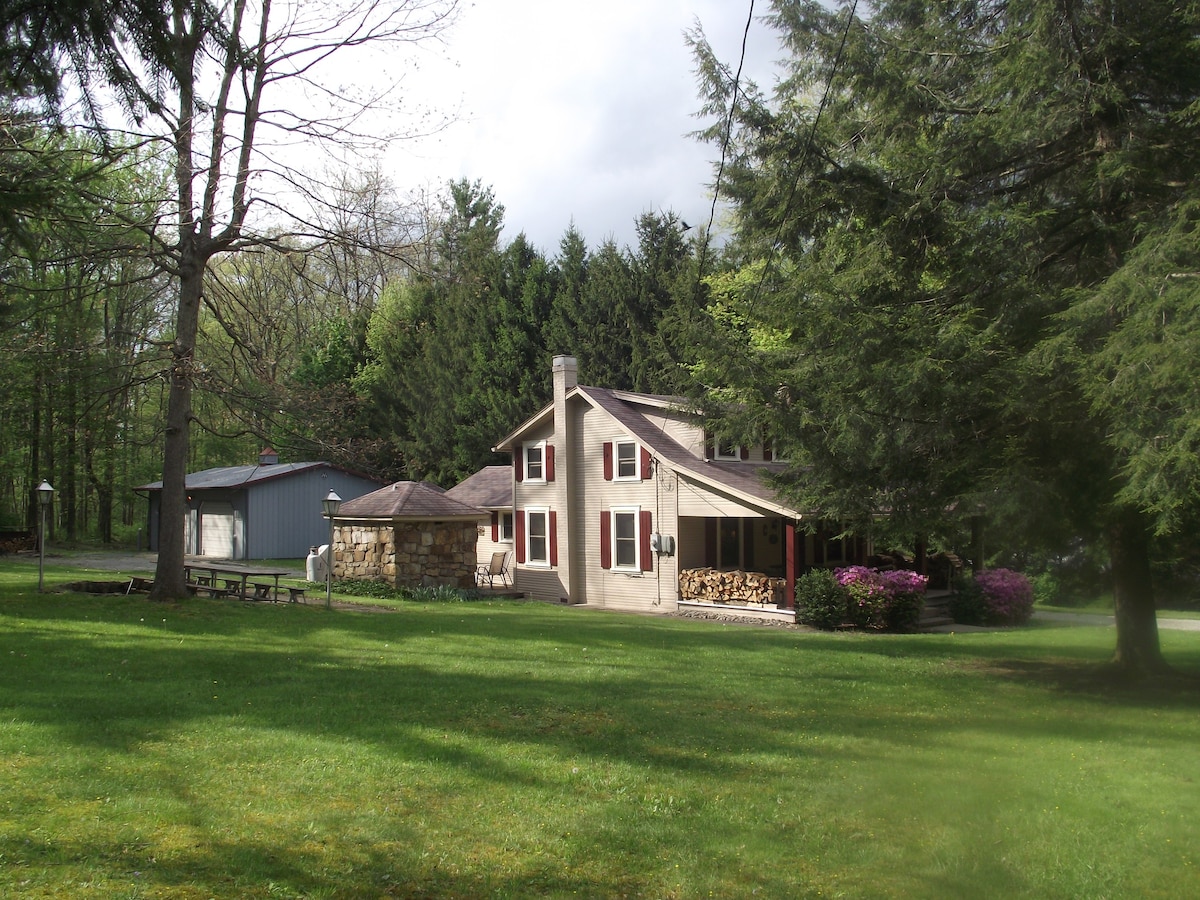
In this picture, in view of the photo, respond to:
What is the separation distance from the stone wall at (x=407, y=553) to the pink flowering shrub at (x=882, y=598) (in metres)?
10.5

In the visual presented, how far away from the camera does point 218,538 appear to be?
3797 centimetres

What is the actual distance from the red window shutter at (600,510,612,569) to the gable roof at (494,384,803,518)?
2.38 m

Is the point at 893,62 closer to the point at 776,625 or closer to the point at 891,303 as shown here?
the point at 891,303

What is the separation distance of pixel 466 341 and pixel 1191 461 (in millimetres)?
35409

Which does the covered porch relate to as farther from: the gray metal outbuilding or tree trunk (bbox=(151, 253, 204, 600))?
the gray metal outbuilding

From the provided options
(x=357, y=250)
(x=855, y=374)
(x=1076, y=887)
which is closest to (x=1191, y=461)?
(x=855, y=374)

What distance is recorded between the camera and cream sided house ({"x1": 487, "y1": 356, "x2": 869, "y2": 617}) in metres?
23.5

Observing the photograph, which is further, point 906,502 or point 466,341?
point 466,341

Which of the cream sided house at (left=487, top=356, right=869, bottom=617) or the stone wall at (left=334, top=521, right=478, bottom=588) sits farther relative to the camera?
the stone wall at (left=334, top=521, right=478, bottom=588)

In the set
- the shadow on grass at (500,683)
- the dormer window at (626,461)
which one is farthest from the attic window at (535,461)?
the shadow on grass at (500,683)

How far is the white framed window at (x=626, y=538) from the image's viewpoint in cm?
2509

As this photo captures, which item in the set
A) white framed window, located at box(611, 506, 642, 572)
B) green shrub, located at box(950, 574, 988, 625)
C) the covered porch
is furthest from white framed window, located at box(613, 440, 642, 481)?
green shrub, located at box(950, 574, 988, 625)

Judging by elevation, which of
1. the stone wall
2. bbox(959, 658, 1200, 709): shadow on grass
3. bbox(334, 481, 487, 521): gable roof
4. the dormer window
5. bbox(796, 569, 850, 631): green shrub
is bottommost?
bbox(959, 658, 1200, 709): shadow on grass

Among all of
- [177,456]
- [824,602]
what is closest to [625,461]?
[824,602]
